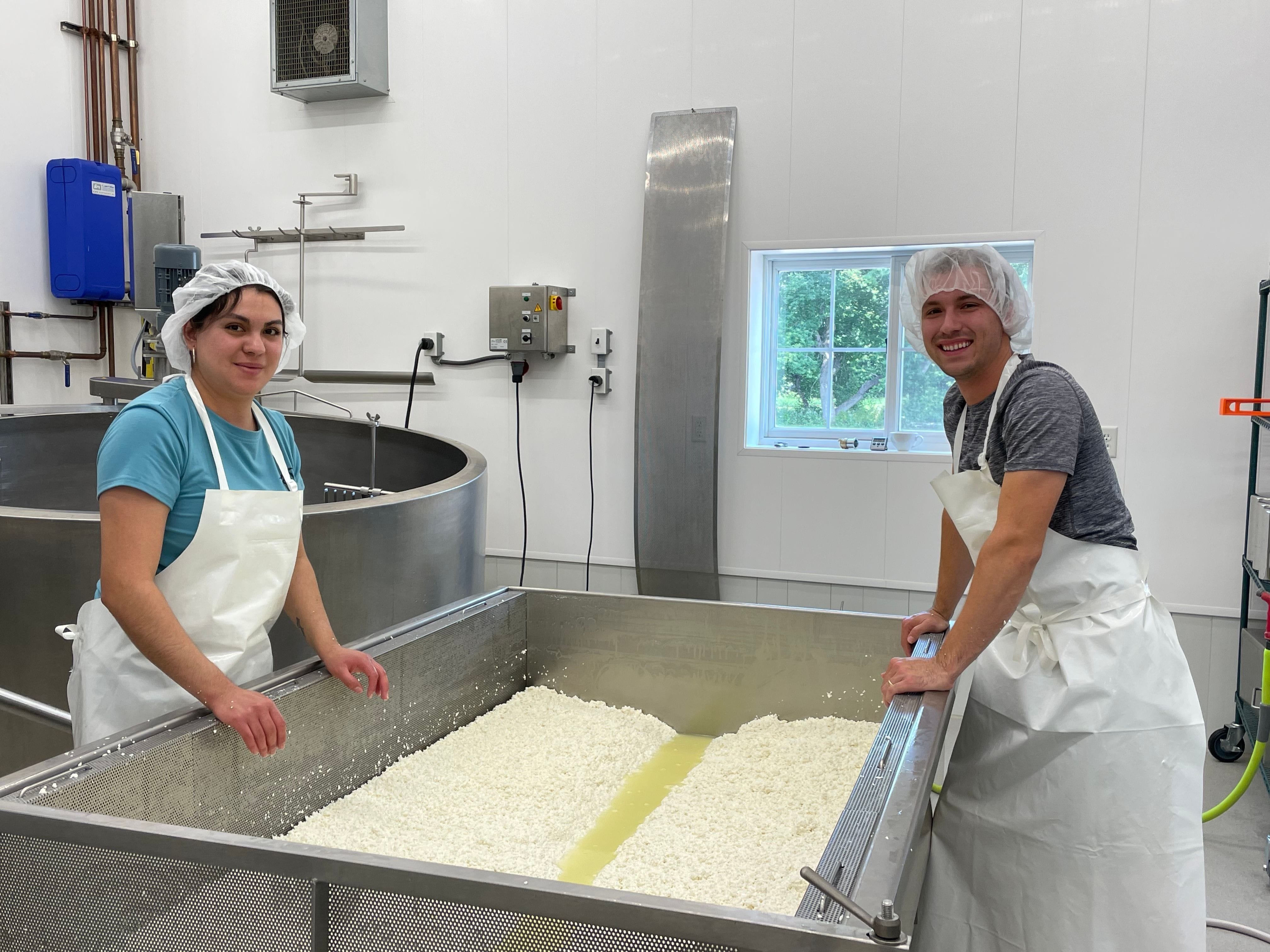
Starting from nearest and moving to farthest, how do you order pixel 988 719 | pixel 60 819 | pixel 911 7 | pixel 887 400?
pixel 60 819 → pixel 988 719 → pixel 911 7 → pixel 887 400

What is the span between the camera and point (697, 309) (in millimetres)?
3812

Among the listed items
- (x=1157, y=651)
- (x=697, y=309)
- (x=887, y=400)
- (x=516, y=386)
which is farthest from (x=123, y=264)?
(x=1157, y=651)

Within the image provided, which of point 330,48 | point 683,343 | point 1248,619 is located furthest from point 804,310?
point 330,48

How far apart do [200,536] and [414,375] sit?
3.07m

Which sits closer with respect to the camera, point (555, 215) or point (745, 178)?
point (745, 178)

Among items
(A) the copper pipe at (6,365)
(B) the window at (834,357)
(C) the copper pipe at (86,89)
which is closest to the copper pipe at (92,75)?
(C) the copper pipe at (86,89)

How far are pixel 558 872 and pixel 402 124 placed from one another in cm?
377

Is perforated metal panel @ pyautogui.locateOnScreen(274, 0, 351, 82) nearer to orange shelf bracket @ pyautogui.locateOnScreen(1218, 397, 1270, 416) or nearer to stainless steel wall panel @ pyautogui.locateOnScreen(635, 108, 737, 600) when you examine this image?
stainless steel wall panel @ pyautogui.locateOnScreen(635, 108, 737, 600)

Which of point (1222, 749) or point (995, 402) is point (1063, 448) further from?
point (1222, 749)

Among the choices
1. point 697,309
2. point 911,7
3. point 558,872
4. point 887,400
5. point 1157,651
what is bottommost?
point 558,872

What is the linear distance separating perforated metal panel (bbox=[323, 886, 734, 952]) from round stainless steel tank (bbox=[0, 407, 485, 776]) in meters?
1.27

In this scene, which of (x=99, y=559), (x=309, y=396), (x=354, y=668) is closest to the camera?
(x=354, y=668)

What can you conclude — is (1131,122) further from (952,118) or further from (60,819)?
A: (60,819)

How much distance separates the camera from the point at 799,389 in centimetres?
399
